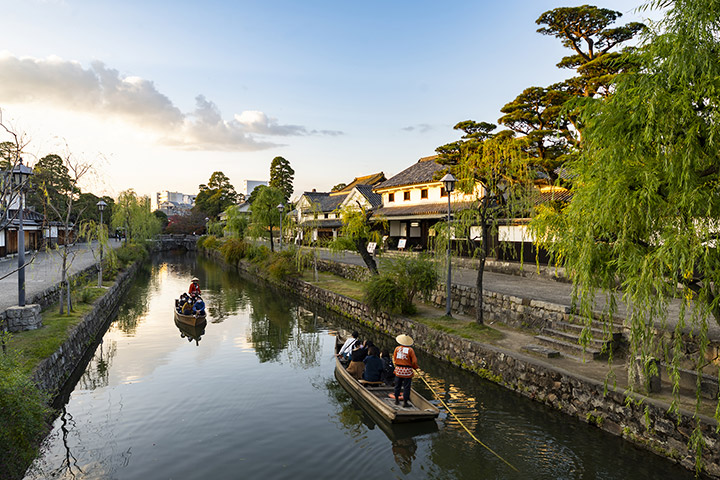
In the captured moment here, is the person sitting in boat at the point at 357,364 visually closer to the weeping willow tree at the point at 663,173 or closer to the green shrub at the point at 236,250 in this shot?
the weeping willow tree at the point at 663,173

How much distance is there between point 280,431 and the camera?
9.41 metres

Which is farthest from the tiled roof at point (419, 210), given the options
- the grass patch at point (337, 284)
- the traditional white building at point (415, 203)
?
the grass patch at point (337, 284)

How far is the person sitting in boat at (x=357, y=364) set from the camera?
11.4 meters

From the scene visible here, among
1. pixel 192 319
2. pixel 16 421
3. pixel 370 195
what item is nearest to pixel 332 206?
pixel 370 195

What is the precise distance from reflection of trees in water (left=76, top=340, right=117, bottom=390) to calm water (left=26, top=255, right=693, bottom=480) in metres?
0.04

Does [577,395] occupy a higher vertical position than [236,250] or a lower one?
lower

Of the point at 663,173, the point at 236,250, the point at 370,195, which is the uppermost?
the point at 370,195

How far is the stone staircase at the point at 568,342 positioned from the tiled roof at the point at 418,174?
58.9ft

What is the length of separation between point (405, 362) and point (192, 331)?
40.5ft

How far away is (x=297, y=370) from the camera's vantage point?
13.8 m

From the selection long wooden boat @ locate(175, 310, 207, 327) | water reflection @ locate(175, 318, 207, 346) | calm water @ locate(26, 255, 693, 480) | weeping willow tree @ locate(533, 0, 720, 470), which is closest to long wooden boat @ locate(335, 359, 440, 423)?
calm water @ locate(26, 255, 693, 480)

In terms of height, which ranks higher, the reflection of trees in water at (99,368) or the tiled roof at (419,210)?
the tiled roof at (419,210)

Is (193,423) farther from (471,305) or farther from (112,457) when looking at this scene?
(471,305)

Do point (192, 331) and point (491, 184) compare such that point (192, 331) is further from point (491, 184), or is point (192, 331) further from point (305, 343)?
point (491, 184)
